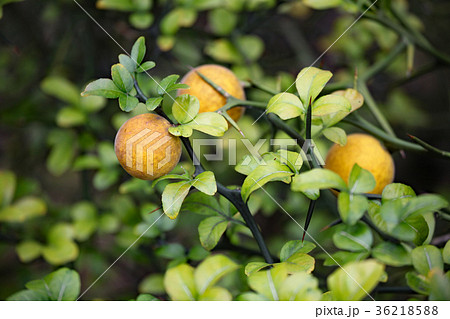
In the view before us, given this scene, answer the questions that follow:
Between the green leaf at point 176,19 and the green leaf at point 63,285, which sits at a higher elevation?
the green leaf at point 176,19

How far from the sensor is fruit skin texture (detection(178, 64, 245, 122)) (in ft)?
1.90

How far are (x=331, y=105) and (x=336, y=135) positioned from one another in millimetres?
63

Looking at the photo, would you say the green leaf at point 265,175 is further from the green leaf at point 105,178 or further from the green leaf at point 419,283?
the green leaf at point 105,178

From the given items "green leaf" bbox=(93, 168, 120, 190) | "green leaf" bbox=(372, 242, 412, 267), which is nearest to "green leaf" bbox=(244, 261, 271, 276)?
"green leaf" bbox=(372, 242, 412, 267)

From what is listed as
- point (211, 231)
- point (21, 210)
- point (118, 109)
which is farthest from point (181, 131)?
point (118, 109)

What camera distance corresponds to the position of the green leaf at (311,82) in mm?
479

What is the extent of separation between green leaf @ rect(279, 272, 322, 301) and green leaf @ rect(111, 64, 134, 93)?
28 cm

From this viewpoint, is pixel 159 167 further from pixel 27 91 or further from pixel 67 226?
pixel 27 91

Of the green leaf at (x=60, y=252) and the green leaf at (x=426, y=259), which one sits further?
the green leaf at (x=60, y=252)

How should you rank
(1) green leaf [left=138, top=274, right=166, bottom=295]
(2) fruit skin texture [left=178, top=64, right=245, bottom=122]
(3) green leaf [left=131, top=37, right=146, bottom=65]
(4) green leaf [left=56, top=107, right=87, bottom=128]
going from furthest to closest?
1. (4) green leaf [left=56, top=107, right=87, bottom=128]
2. (1) green leaf [left=138, top=274, right=166, bottom=295]
3. (2) fruit skin texture [left=178, top=64, right=245, bottom=122]
4. (3) green leaf [left=131, top=37, right=146, bottom=65]

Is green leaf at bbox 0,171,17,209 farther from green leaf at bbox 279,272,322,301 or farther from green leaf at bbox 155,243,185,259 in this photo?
green leaf at bbox 279,272,322,301
